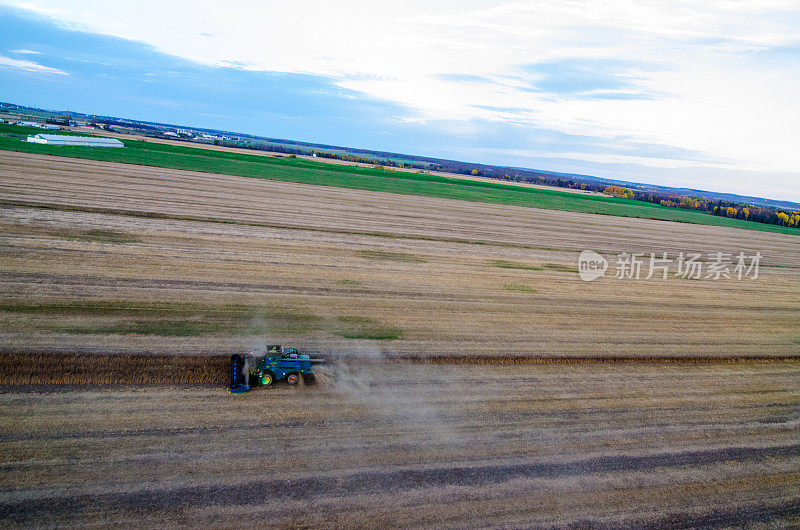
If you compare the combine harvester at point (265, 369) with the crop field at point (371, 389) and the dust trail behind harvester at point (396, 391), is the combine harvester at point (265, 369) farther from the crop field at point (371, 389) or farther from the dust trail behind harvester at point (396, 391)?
the dust trail behind harvester at point (396, 391)

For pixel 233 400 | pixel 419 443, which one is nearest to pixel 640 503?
pixel 419 443

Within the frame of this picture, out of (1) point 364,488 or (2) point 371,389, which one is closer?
(1) point 364,488
